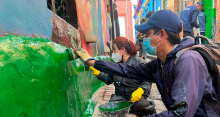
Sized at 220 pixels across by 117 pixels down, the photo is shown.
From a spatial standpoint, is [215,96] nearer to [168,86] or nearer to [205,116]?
[205,116]

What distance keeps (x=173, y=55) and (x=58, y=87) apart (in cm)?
115

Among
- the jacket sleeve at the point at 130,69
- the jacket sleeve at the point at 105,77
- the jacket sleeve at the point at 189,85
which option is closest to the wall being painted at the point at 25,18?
the jacket sleeve at the point at 130,69

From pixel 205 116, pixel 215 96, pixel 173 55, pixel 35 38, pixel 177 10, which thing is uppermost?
pixel 177 10

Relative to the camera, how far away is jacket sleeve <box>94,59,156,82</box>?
1984 mm

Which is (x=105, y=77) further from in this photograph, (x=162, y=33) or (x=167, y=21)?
(x=167, y=21)

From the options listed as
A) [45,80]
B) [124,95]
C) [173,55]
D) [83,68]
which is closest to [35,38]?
[45,80]

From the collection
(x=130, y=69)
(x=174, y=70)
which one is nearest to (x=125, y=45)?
(x=130, y=69)

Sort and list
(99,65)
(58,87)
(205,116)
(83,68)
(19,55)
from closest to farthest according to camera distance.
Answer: (19,55) → (205,116) → (58,87) → (99,65) → (83,68)

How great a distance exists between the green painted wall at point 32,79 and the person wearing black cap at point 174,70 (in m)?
0.49

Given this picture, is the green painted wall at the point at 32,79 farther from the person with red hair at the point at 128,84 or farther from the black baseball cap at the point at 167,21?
the black baseball cap at the point at 167,21

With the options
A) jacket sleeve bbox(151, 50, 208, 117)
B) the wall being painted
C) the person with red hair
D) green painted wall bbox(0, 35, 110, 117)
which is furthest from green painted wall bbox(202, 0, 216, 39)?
the wall being painted

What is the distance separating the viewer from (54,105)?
150 centimetres

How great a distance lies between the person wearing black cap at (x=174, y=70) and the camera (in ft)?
3.86

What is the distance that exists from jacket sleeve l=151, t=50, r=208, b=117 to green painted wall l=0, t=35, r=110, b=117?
95 centimetres
